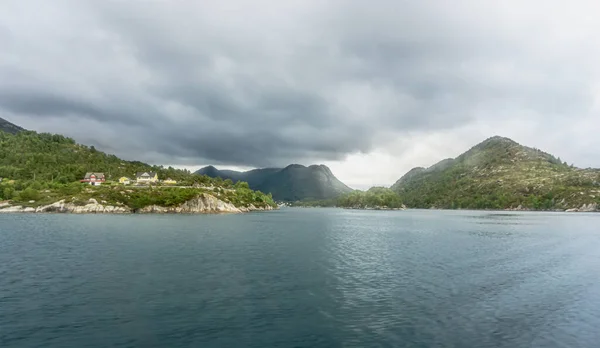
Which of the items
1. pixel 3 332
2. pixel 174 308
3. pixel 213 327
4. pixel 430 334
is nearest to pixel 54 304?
pixel 3 332

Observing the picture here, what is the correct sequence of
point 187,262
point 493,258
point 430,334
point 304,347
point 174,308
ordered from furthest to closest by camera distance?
1. point 493,258
2. point 187,262
3. point 174,308
4. point 430,334
5. point 304,347

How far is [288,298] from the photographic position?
126 ft

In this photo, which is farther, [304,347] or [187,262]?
[187,262]

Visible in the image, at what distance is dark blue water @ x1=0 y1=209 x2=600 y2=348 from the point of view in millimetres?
27119

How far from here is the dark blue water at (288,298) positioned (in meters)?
27.1

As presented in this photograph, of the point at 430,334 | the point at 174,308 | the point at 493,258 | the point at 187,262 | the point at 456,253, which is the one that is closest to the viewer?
the point at 430,334

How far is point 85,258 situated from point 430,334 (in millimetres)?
54316

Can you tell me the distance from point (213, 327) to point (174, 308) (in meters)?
6.77

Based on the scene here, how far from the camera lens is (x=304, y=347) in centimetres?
2528

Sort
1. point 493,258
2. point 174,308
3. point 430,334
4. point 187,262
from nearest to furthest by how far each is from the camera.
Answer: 1. point 430,334
2. point 174,308
3. point 187,262
4. point 493,258

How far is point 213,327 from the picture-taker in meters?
28.8

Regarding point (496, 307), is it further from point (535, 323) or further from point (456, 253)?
point (456, 253)

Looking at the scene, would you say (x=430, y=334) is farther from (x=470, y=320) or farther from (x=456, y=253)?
(x=456, y=253)


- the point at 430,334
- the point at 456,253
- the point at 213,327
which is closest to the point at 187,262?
the point at 213,327
